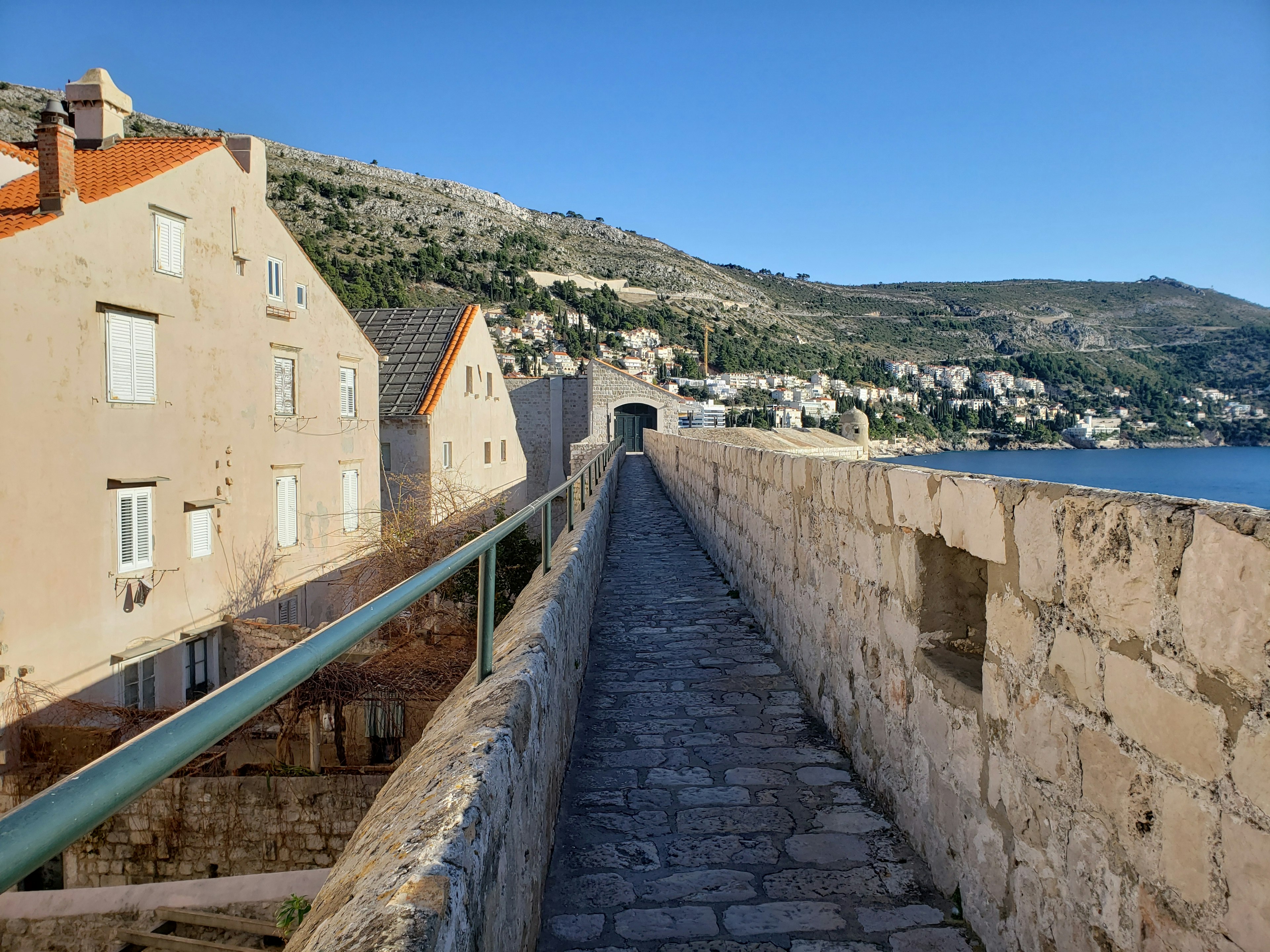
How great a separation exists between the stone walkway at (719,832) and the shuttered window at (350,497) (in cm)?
1599

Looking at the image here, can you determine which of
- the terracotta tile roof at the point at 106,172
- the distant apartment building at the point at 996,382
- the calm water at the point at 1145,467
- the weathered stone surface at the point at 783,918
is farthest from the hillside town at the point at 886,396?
the weathered stone surface at the point at 783,918

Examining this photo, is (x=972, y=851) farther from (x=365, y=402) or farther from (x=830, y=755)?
(x=365, y=402)

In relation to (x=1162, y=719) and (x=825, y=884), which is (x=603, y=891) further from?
(x=1162, y=719)

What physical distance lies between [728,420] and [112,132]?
51.2 meters

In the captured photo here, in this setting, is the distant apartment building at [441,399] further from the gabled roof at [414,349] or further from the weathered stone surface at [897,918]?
the weathered stone surface at [897,918]

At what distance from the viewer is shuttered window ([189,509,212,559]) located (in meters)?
14.9


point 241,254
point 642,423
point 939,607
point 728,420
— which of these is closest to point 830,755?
point 939,607

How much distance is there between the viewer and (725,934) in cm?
261

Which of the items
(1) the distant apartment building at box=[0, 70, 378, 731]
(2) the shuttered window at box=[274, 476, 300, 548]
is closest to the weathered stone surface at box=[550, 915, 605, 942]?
(1) the distant apartment building at box=[0, 70, 378, 731]

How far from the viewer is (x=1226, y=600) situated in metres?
1.53

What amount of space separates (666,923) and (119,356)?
14.2 m

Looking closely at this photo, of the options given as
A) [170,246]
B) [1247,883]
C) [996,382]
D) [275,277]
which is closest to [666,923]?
[1247,883]

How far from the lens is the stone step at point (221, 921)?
6957 millimetres

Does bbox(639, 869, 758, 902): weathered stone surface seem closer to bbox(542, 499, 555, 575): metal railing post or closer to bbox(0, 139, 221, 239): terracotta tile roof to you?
bbox(542, 499, 555, 575): metal railing post
